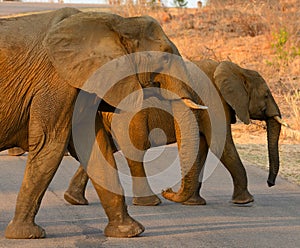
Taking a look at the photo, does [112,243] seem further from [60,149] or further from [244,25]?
[244,25]

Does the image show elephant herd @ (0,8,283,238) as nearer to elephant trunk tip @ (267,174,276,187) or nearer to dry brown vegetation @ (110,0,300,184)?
elephant trunk tip @ (267,174,276,187)

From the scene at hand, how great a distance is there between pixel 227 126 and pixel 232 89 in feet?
1.48

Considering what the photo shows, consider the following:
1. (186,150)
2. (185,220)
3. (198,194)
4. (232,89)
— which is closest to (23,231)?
(186,150)

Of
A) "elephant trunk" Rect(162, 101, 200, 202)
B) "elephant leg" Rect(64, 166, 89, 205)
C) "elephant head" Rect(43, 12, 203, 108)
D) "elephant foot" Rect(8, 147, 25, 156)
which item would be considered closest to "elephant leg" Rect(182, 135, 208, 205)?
"elephant leg" Rect(64, 166, 89, 205)

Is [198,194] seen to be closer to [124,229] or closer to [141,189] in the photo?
[141,189]

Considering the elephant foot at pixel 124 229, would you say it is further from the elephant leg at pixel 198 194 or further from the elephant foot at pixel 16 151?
the elephant foot at pixel 16 151

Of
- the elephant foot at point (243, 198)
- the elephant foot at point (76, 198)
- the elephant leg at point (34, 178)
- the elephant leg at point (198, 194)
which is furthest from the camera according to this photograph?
the elephant foot at point (243, 198)

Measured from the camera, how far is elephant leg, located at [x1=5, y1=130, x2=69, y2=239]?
804 cm

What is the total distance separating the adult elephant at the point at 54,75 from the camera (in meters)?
7.90

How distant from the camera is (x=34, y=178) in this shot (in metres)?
8.05

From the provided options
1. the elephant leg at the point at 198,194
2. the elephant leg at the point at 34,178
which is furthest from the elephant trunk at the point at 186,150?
the elephant leg at the point at 198,194

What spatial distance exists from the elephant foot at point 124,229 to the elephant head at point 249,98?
3061 millimetres

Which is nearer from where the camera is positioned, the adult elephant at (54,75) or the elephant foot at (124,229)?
the adult elephant at (54,75)

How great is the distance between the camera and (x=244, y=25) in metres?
32.1
